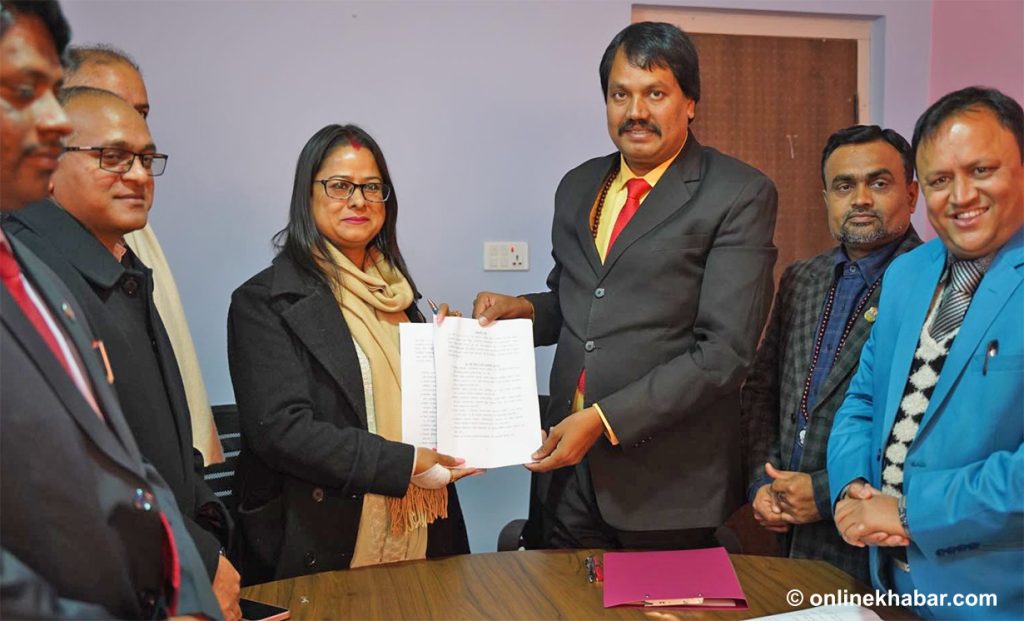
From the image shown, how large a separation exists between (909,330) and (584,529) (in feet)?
3.22

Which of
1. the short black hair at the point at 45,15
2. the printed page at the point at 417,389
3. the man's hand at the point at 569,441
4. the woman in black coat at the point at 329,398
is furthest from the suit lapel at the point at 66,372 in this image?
the man's hand at the point at 569,441

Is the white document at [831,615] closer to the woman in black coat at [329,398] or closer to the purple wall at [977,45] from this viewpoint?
the woman in black coat at [329,398]

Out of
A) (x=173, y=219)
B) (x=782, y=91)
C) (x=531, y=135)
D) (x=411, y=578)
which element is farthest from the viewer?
(x=782, y=91)

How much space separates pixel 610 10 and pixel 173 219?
76.0 inches

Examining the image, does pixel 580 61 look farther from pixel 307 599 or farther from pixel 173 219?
pixel 307 599

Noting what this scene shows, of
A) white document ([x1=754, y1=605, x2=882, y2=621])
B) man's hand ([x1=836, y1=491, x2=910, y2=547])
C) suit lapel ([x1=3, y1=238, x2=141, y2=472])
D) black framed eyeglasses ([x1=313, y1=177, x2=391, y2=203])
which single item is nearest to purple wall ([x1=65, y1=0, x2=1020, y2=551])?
black framed eyeglasses ([x1=313, y1=177, x2=391, y2=203])

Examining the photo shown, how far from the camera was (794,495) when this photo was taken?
212 cm

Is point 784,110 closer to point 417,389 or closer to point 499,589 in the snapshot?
point 417,389

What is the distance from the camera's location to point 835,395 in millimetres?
2148

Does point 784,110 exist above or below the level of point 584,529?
above

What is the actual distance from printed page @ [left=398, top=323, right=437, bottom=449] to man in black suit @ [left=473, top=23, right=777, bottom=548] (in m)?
0.18

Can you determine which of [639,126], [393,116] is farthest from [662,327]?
[393,116]

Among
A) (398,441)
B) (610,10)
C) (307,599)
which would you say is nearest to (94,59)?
(398,441)

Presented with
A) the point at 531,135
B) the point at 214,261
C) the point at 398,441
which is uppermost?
the point at 531,135
